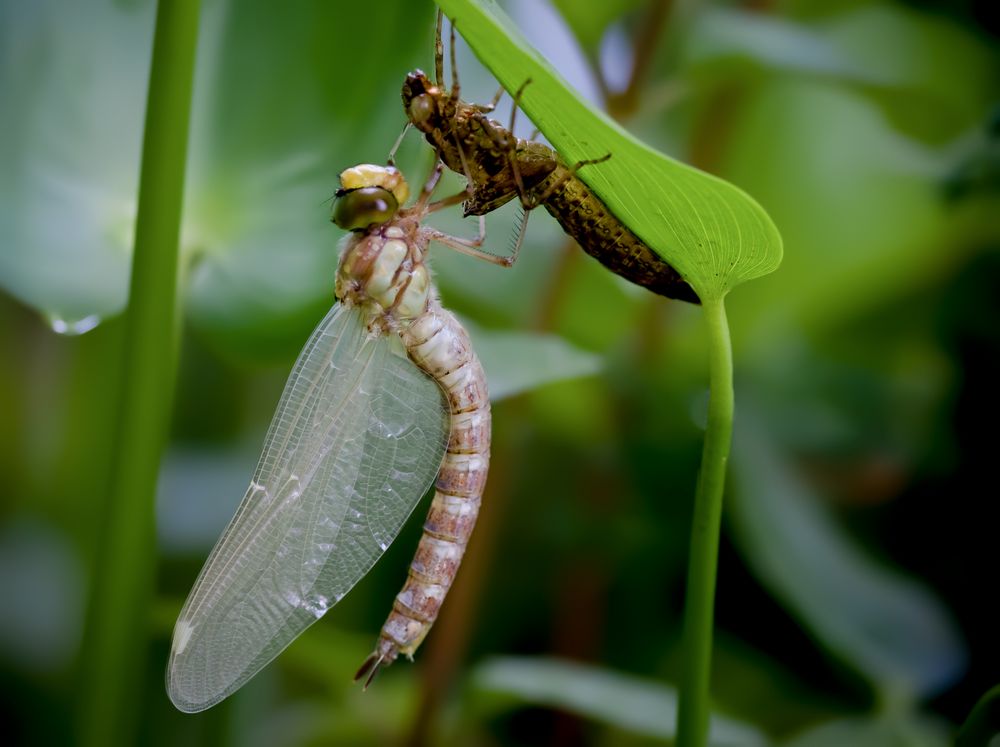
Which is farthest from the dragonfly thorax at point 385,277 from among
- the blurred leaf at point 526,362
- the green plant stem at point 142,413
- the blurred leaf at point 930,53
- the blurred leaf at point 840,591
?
the blurred leaf at point 930,53

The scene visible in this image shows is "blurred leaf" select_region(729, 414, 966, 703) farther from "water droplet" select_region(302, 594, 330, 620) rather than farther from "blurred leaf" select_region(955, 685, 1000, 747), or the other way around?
"water droplet" select_region(302, 594, 330, 620)

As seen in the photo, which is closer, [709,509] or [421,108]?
[709,509]

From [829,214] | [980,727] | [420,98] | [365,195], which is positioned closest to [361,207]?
[365,195]

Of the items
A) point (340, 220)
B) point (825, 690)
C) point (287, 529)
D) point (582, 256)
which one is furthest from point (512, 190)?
point (825, 690)

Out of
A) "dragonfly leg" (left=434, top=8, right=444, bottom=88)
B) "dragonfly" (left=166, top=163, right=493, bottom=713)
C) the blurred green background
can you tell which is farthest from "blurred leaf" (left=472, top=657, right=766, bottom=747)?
"dragonfly leg" (left=434, top=8, right=444, bottom=88)

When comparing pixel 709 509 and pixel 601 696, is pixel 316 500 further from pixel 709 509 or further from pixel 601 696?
pixel 709 509

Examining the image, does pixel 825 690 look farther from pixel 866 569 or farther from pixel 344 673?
pixel 344 673

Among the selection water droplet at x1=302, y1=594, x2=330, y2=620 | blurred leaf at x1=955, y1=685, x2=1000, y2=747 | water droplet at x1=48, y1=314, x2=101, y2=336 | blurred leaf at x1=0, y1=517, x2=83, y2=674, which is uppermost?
water droplet at x1=48, y1=314, x2=101, y2=336
